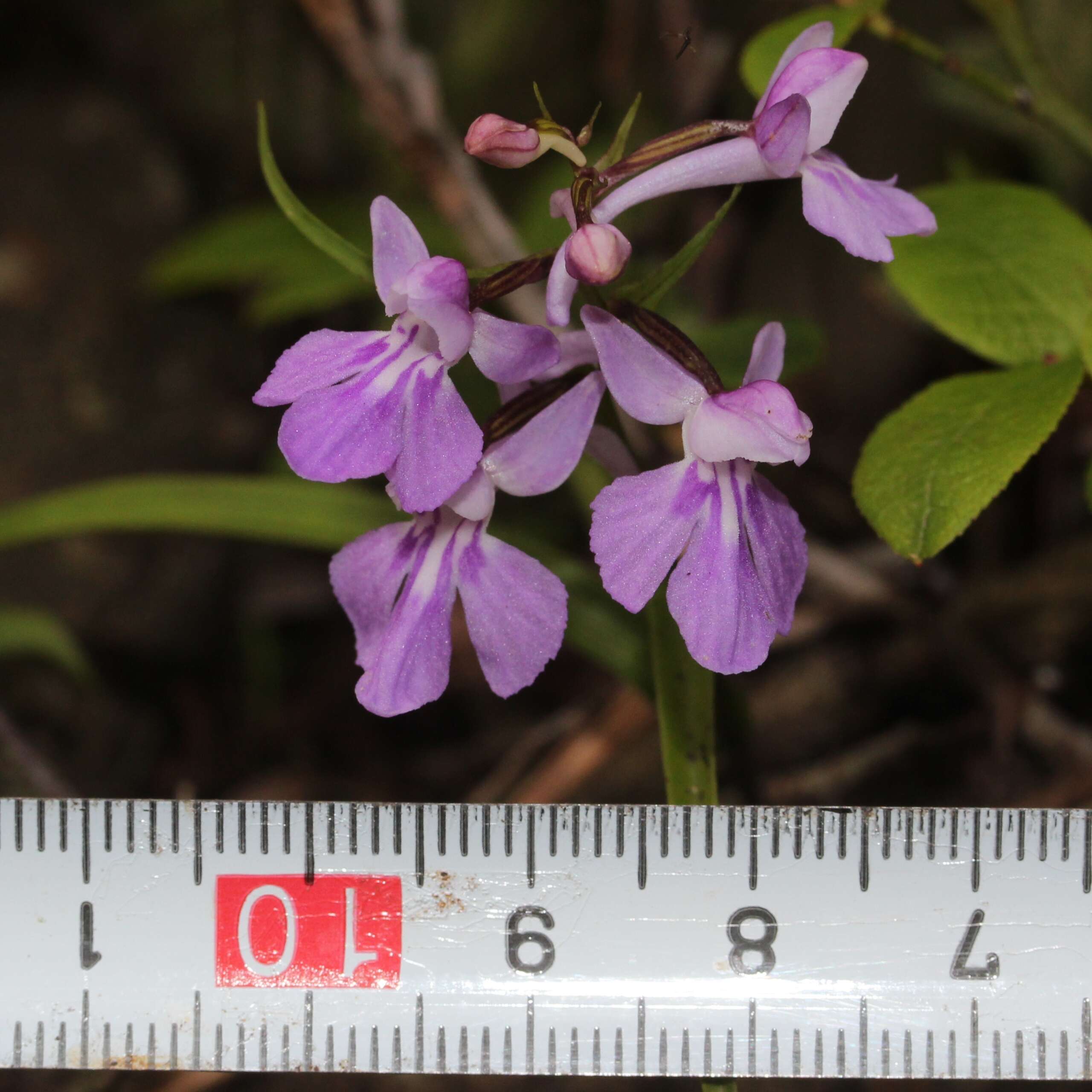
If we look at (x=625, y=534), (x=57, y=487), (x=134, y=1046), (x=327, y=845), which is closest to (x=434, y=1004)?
(x=327, y=845)

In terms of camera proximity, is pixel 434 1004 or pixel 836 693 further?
pixel 836 693

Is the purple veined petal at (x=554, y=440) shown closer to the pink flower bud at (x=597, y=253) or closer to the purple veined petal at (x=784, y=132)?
the pink flower bud at (x=597, y=253)

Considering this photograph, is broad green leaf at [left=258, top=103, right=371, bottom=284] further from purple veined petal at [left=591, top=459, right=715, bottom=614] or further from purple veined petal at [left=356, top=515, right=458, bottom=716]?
purple veined petal at [left=591, top=459, right=715, bottom=614]

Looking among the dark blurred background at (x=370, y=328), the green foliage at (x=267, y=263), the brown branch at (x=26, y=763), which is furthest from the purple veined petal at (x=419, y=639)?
the green foliage at (x=267, y=263)

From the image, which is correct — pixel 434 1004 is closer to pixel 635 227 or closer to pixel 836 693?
pixel 836 693

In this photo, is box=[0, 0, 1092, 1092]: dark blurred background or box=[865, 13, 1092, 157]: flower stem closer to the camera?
box=[865, 13, 1092, 157]: flower stem

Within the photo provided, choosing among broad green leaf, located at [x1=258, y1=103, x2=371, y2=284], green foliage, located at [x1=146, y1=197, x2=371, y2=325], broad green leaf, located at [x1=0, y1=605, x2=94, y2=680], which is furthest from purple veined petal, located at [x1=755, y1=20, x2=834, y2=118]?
broad green leaf, located at [x1=0, y1=605, x2=94, y2=680]
